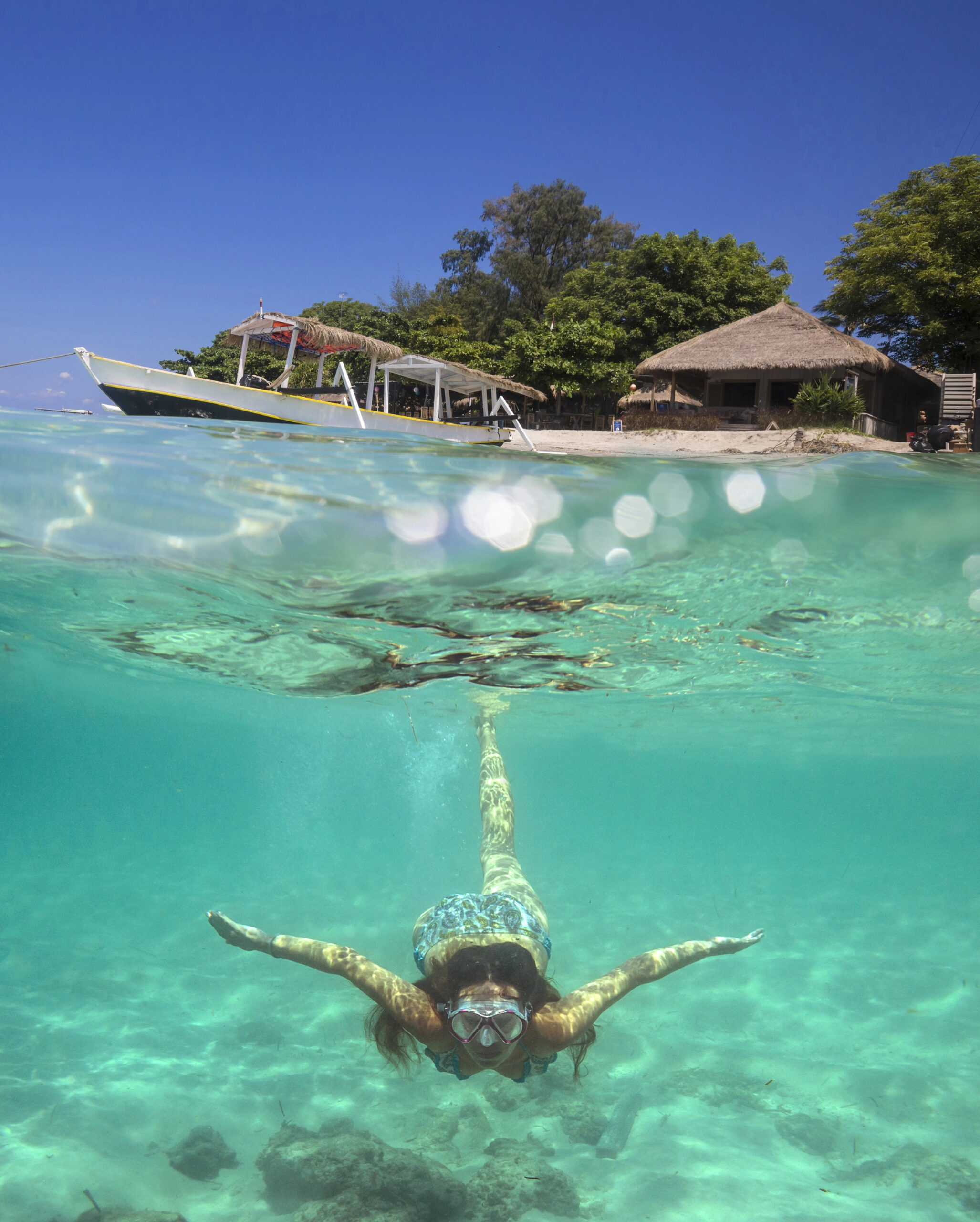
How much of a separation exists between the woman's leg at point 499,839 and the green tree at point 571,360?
2595cm

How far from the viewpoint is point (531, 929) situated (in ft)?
18.7

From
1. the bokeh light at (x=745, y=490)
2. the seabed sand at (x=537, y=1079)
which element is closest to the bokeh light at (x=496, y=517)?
the bokeh light at (x=745, y=490)

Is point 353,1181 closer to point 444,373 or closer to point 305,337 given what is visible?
point 305,337

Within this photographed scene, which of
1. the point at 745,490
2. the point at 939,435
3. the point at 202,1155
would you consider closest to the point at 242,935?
the point at 202,1155

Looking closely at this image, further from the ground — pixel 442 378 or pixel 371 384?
pixel 442 378

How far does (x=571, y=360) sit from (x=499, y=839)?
29.3m

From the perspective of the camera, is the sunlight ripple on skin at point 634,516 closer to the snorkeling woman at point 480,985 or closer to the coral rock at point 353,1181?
the snorkeling woman at point 480,985

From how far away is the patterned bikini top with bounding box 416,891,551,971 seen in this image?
5.50 metres

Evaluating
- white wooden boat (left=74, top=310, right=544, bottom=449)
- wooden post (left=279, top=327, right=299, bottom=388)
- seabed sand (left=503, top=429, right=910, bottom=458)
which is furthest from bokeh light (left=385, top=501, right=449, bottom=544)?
seabed sand (left=503, top=429, right=910, bottom=458)

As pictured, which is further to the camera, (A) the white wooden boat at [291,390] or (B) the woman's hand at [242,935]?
(A) the white wooden boat at [291,390]

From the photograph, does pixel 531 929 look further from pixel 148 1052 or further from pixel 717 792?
pixel 717 792

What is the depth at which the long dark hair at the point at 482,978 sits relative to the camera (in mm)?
5074

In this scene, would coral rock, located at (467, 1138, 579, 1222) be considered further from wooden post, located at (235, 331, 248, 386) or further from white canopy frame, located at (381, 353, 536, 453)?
wooden post, located at (235, 331, 248, 386)

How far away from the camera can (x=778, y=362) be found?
2884cm
